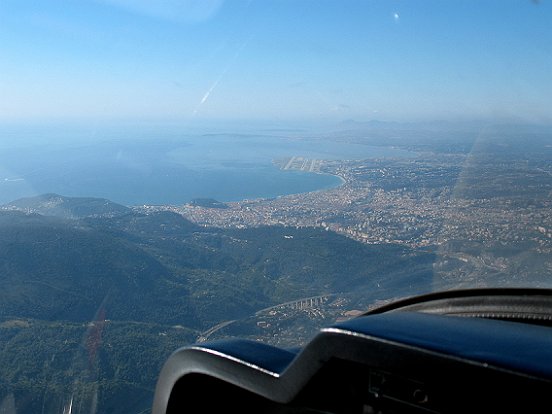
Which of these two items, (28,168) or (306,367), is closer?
(306,367)

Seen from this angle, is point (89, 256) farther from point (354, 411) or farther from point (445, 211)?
point (354, 411)

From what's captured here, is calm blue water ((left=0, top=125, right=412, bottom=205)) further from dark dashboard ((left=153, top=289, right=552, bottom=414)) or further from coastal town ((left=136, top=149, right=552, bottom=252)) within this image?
dark dashboard ((left=153, top=289, right=552, bottom=414))

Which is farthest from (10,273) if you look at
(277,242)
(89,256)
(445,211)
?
(445,211)

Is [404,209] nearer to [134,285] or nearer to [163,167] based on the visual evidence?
[134,285]

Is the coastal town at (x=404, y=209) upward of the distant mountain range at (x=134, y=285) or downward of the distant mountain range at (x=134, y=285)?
upward

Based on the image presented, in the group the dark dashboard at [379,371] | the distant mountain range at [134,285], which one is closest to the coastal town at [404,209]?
the distant mountain range at [134,285]

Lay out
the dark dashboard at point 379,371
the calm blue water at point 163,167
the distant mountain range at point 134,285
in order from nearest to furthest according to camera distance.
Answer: the dark dashboard at point 379,371
the distant mountain range at point 134,285
the calm blue water at point 163,167

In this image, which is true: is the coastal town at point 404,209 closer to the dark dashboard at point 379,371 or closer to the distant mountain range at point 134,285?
the distant mountain range at point 134,285
